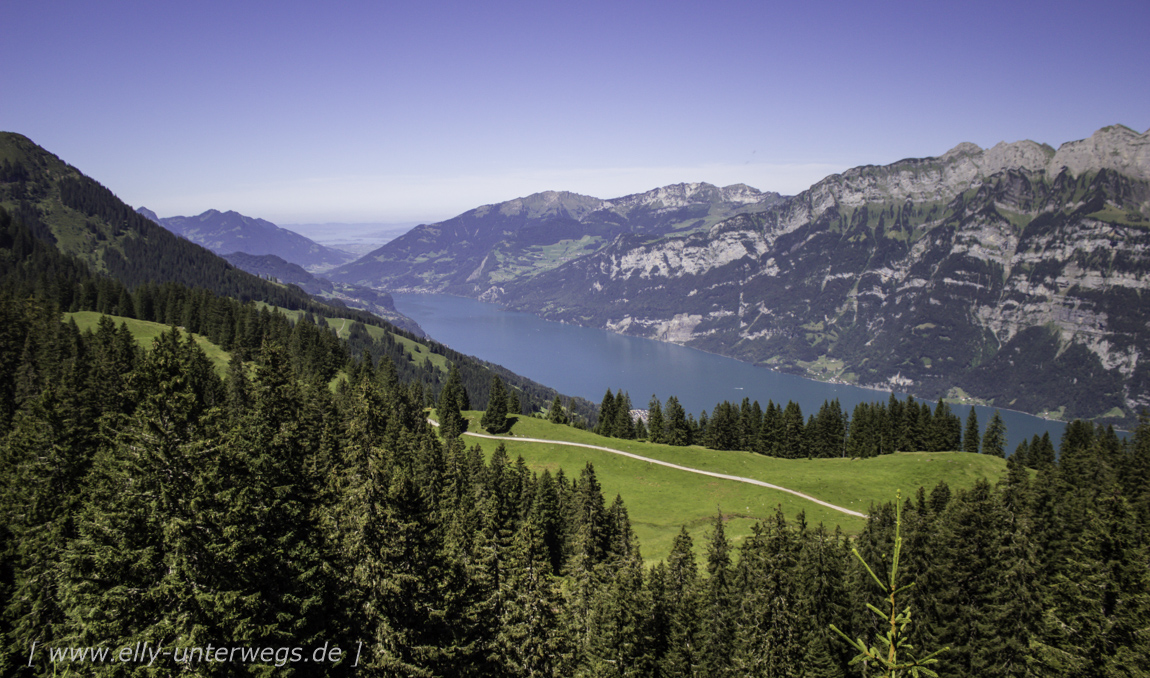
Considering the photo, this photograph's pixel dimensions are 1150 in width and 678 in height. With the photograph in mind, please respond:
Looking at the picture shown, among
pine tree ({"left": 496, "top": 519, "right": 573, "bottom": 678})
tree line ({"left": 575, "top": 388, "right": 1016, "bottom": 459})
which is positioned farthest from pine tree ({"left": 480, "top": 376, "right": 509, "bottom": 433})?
pine tree ({"left": 496, "top": 519, "right": 573, "bottom": 678})

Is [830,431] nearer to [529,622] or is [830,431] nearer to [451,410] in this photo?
[451,410]

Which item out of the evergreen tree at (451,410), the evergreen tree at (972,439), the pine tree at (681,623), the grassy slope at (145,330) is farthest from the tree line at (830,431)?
the grassy slope at (145,330)

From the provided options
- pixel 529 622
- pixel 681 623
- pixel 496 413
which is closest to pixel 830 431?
pixel 496 413

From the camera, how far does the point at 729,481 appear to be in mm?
81062

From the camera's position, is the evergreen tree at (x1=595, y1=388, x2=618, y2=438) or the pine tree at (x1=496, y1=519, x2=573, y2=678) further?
the evergreen tree at (x1=595, y1=388, x2=618, y2=438)

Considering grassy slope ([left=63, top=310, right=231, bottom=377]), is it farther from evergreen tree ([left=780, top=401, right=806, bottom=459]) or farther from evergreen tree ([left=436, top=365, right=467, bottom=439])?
evergreen tree ([left=780, top=401, right=806, bottom=459])

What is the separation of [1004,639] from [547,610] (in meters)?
31.2

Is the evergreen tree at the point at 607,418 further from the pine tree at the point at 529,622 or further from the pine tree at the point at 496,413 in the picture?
the pine tree at the point at 529,622

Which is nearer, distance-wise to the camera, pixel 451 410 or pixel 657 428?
pixel 451 410

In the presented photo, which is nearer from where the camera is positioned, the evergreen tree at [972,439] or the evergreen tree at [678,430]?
the evergreen tree at [972,439]

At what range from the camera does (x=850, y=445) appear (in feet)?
327

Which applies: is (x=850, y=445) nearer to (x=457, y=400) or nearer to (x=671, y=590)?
(x=457, y=400)

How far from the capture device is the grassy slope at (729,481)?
68.8m

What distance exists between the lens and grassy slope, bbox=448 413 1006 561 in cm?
6875
